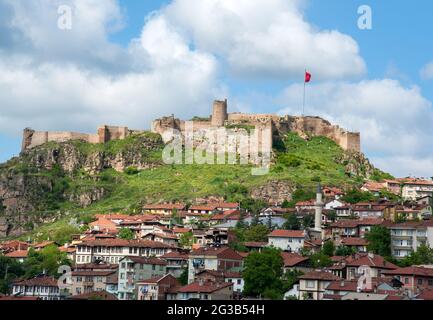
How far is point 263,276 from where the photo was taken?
35656 millimetres

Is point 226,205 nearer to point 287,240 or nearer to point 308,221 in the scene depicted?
point 308,221

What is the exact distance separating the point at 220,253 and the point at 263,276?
6.01 meters

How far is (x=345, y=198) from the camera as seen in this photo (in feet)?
192

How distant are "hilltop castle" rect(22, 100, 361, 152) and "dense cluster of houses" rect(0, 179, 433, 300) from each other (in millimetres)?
15498

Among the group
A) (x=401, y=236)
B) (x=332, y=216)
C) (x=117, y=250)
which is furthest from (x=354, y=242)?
(x=117, y=250)

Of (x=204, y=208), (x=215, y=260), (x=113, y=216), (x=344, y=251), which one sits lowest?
(x=215, y=260)

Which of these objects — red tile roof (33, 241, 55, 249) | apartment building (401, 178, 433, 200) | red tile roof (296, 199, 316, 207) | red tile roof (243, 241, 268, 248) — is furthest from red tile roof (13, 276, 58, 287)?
apartment building (401, 178, 433, 200)

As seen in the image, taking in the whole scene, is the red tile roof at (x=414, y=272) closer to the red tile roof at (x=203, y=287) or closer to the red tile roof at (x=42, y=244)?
the red tile roof at (x=203, y=287)

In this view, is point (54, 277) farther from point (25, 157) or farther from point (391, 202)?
point (25, 157)

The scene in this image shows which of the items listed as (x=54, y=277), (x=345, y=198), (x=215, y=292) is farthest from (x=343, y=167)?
(x=215, y=292)

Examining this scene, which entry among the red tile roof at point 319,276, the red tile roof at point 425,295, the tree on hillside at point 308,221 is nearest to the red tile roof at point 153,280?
the red tile roof at point 319,276

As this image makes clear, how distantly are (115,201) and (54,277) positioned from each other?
2480 cm

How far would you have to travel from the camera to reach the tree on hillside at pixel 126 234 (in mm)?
51497

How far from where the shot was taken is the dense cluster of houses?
33938 millimetres
